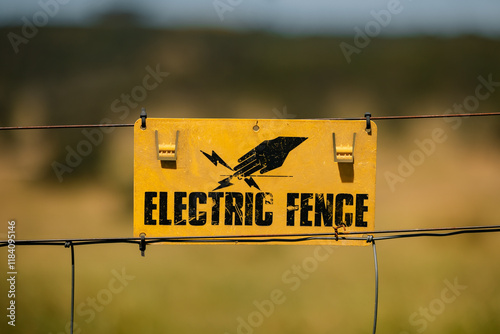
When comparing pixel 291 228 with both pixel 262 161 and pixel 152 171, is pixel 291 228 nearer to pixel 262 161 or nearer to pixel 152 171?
pixel 262 161

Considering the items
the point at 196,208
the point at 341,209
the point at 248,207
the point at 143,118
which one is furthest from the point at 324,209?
the point at 143,118

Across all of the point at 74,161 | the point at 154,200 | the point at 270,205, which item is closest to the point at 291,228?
the point at 270,205

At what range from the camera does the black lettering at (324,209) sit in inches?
34.6

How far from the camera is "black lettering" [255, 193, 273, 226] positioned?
0.88 m

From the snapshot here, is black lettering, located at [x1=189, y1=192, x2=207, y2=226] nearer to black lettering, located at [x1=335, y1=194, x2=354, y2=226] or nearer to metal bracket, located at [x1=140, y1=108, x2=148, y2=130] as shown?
metal bracket, located at [x1=140, y1=108, x2=148, y2=130]

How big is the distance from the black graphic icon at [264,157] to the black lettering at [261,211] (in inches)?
1.9

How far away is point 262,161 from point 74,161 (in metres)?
2.16

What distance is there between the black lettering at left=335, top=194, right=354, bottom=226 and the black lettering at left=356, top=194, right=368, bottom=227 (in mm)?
14

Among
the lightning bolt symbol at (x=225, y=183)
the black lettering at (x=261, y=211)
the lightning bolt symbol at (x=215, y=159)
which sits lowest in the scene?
the black lettering at (x=261, y=211)

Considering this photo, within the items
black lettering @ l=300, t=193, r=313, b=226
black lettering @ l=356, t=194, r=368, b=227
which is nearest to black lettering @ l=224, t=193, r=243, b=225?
black lettering @ l=300, t=193, r=313, b=226

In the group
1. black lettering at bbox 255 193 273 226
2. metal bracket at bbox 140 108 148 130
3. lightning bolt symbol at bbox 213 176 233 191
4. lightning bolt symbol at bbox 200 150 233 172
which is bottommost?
black lettering at bbox 255 193 273 226

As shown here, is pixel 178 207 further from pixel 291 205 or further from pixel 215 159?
pixel 291 205

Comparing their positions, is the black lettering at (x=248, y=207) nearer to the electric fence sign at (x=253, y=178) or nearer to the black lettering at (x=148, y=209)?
the electric fence sign at (x=253, y=178)

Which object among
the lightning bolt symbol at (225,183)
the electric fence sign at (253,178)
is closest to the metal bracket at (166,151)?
the electric fence sign at (253,178)
